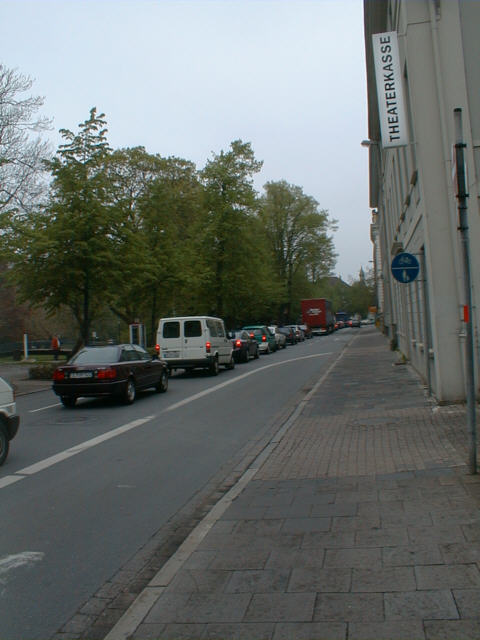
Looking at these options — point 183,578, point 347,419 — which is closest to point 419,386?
point 347,419

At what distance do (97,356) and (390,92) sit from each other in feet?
27.8

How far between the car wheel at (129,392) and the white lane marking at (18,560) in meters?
9.45

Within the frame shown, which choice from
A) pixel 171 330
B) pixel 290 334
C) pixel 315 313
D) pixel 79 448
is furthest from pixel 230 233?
pixel 79 448

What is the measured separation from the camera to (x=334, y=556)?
4434mm

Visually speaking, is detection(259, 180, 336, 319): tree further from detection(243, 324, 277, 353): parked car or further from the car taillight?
the car taillight

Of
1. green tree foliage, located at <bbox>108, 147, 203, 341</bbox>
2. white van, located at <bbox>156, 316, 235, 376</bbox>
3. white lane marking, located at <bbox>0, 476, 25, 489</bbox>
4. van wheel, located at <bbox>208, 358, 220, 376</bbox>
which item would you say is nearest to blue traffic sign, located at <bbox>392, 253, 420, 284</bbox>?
white lane marking, located at <bbox>0, 476, 25, 489</bbox>

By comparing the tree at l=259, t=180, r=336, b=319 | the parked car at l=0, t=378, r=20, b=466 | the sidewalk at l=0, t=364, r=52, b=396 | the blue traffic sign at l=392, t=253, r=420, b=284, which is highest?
the tree at l=259, t=180, r=336, b=319

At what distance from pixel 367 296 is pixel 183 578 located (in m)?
84.6

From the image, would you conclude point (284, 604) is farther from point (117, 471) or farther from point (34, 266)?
point (34, 266)

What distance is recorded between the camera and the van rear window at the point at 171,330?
Answer: 2147 cm

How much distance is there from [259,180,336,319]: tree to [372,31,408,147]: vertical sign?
5216 cm

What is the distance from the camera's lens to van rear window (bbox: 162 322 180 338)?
70.4ft

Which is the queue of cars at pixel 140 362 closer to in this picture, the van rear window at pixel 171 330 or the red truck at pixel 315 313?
the van rear window at pixel 171 330

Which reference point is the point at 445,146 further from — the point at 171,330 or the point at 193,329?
the point at 171,330
